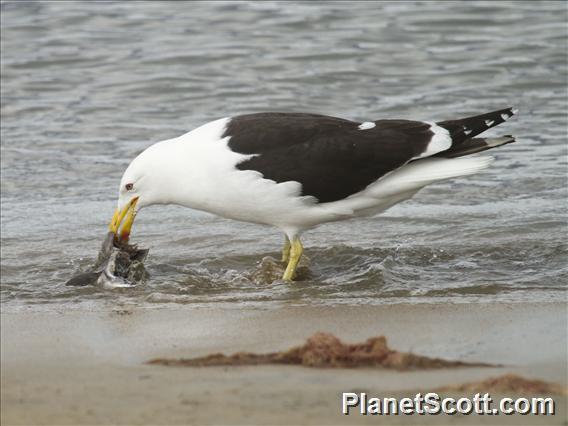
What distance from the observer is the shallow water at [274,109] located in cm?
672

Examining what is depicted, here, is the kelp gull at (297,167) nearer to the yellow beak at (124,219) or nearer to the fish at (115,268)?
the yellow beak at (124,219)

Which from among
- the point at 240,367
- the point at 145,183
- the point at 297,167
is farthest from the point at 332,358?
the point at 145,183

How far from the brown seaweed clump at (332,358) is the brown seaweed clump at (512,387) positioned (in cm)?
27

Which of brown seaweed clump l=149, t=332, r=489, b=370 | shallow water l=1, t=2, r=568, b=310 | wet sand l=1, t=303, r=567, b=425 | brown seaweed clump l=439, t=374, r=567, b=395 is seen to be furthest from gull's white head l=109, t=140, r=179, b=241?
brown seaweed clump l=439, t=374, r=567, b=395

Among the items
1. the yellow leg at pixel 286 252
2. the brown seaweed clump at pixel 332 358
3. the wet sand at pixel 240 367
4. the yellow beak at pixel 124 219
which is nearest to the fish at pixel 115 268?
the yellow beak at pixel 124 219

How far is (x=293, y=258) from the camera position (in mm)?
6969

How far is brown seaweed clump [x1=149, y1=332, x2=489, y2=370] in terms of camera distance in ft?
14.8

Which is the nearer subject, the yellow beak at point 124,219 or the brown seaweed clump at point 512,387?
the brown seaweed clump at point 512,387

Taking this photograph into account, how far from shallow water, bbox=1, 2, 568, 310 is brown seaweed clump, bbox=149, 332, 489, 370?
50.1 inches

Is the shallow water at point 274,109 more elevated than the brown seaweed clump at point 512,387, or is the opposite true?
the brown seaweed clump at point 512,387

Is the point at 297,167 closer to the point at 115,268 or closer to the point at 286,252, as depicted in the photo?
the point at 286,252

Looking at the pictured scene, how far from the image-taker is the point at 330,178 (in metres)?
6.71

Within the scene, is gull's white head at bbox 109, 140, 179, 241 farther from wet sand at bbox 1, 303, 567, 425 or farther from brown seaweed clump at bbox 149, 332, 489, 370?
brown seaweed clump at bbox 149, 332, 489, 370

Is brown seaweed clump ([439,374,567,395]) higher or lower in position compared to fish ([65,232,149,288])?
higher
